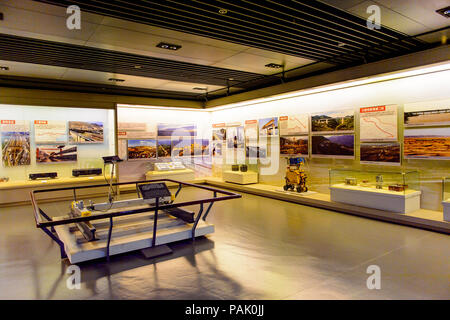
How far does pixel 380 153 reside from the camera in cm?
666

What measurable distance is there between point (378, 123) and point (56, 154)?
28.4ft

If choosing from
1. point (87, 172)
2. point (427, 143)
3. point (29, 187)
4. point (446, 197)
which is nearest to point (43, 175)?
point (29, 187)

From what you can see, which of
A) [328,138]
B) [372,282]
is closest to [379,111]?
[328,138]

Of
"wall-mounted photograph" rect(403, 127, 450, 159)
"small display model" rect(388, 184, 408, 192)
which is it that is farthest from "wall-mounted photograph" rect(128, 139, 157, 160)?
"wall-mounted photograph" rect(403, 127, 450, 159)

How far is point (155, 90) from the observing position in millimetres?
10289

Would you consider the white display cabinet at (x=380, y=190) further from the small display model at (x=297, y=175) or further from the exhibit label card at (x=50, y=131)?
the exhibit label card at (x=50, y=131)

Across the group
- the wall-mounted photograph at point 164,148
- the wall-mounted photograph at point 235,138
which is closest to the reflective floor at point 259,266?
the wall-mounted photograph at point 235,138

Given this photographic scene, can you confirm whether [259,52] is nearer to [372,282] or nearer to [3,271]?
[372,282]

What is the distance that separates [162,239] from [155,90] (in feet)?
22.4

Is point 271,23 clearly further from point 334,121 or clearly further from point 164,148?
point 164,148

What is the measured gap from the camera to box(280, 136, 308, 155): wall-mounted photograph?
842 cm

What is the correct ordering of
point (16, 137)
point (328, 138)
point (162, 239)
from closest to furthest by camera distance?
point (162, 239) < point (328, 138) < point (16, 137)

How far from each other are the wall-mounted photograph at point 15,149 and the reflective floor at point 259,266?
10.5 feet

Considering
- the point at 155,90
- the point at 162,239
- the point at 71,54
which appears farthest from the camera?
the point at 155,90
